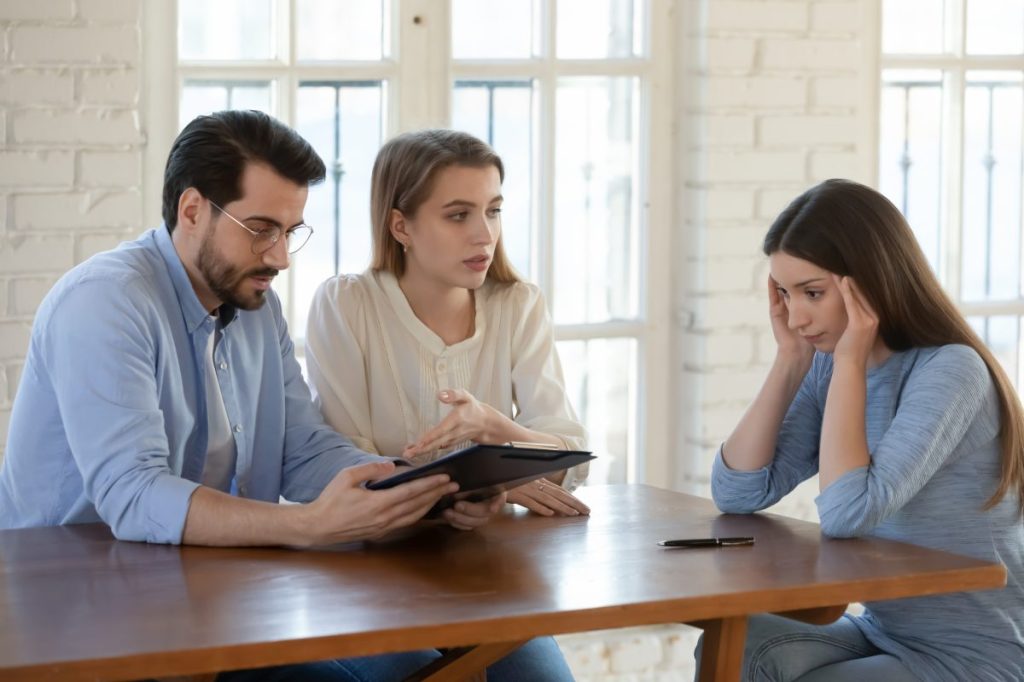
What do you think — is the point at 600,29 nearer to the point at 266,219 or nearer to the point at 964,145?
the point at 964,145

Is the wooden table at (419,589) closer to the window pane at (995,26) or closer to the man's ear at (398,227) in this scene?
the man's ear at (398,227)

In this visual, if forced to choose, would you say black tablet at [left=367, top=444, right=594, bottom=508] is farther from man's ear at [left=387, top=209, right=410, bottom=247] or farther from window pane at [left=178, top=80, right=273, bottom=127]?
window pane at [left=178, top=80, right=273, bottom=127]

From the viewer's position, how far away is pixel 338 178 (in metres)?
3.36

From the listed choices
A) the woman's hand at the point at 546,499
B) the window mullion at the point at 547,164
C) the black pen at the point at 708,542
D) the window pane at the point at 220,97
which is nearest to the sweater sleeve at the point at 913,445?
the black pen at the point at 708,542

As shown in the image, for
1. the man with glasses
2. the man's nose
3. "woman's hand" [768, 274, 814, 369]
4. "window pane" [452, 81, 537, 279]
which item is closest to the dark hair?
the man with glasses

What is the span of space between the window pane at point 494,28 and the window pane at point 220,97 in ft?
1.64

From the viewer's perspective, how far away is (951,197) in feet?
12.9

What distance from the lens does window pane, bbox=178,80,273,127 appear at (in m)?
3.23

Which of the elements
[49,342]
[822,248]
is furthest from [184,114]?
[822,248]

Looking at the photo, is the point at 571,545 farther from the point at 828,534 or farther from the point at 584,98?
the point at 584,98

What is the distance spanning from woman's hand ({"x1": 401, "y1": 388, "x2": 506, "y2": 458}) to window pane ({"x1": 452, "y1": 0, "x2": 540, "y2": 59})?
129 centimetres

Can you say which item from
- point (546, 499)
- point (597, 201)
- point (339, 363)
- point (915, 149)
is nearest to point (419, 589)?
point (546, 499)

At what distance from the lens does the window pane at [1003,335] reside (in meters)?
4.03

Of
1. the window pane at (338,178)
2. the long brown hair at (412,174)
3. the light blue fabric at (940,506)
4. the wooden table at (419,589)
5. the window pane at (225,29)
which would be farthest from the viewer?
the window pane at (338,178)
